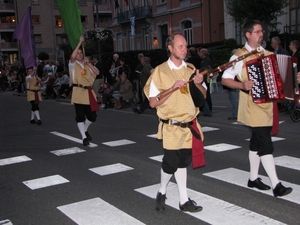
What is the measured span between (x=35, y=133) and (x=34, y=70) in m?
2.63

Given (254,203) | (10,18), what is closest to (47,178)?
(254,203)

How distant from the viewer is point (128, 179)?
6477 millimetres

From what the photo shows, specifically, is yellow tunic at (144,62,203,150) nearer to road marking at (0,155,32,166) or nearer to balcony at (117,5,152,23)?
road marking at (0,155,32,166)

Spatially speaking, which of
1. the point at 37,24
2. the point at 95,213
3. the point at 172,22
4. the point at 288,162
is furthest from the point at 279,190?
the point at 37,24

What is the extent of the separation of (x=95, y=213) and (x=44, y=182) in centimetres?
176

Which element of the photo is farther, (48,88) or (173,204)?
(48,88)

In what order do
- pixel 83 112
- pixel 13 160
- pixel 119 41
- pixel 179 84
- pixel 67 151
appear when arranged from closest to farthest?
pixel 179 84, pixel 13 160, pixel 67 151, pixel 83 112, pixel 119 41

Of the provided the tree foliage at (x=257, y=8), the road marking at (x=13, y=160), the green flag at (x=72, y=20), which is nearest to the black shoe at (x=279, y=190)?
the road marking at (x=13, y=160)

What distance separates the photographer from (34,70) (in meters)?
13.3

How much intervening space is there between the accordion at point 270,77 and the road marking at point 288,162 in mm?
2000

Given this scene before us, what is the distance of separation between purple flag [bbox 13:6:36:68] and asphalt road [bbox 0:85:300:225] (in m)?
2.39

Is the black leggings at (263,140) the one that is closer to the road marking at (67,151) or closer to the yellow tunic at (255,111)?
the yellow tunic at (255,111)

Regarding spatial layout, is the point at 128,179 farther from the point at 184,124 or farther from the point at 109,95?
the point at 109,95

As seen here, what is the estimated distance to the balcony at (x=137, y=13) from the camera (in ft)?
122
